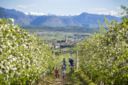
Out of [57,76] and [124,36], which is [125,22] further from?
[57,76]

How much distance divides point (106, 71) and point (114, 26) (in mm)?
2957

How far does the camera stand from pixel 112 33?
904 inches

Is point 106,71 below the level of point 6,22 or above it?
below

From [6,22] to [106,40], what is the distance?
8716 mm

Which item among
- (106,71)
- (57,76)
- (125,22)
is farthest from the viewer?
(57,76)

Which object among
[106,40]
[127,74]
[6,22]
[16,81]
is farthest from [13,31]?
[106,40]

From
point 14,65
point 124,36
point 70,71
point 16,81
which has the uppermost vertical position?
point 124,36

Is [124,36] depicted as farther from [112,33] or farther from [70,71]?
[70,71]

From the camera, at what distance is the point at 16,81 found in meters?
21.5

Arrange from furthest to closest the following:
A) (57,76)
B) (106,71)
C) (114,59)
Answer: (57,76), (106,71), (114,59)

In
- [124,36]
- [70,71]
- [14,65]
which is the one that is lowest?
[70,71]

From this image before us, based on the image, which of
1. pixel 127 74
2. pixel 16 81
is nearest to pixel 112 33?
pixel 127 74

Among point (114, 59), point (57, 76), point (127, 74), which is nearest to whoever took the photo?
point (127, 74)

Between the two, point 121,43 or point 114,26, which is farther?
point 114,26
